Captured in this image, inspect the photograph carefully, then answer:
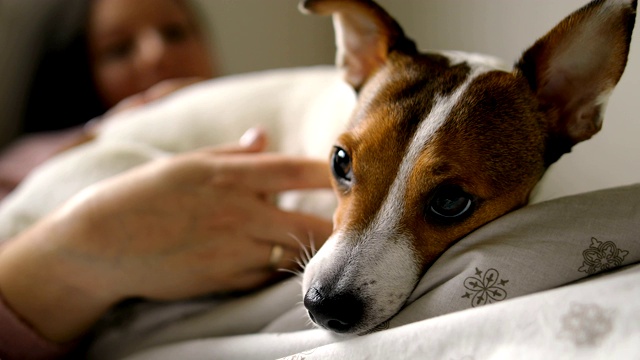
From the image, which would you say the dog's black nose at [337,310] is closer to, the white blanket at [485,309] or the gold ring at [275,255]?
the white blanket at [485,309]

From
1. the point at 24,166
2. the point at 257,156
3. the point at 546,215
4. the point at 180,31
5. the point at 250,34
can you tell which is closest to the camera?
the point at 546,215

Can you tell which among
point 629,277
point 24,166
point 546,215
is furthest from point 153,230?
point 24,166

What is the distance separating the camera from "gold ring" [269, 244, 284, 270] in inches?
50.2

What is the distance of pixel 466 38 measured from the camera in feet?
8.24

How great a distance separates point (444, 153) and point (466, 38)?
5.54ft

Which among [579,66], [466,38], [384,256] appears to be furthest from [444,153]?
[466,38]

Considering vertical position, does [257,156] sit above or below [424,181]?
below

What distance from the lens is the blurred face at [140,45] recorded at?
8.03 ft

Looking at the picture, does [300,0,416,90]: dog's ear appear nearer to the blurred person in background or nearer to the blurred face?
the blurred person in background

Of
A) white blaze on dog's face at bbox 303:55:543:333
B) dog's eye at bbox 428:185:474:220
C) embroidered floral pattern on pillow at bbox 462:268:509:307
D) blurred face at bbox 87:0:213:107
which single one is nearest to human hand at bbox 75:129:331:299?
white blaze on dog's face at bbox 303:55:543:333

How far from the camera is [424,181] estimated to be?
3.26ft

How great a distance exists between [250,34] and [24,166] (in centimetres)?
185

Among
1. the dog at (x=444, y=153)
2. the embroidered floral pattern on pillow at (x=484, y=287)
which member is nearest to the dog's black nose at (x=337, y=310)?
the dog at (x=444, y=153)

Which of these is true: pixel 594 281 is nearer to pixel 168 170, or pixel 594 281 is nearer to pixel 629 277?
pixel 629 277
